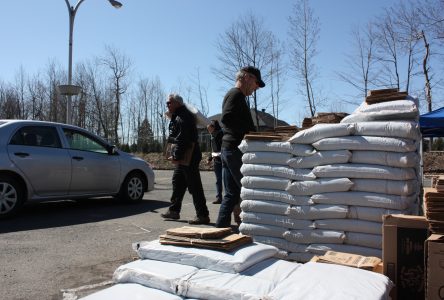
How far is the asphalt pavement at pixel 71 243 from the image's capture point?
13.3 ft

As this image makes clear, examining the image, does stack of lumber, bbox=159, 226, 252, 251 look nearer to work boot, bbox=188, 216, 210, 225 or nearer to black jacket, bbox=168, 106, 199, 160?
work boot, bbox=188, 216, 210, 225

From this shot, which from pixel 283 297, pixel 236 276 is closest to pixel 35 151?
pixel 236 276

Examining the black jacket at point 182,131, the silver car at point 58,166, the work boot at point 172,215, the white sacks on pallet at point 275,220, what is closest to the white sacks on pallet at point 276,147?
the white sacks on pallet at point 275,220

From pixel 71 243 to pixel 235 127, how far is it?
2605 millimetres

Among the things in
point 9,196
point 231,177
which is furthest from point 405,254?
point 9,196

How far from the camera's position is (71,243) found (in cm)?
568

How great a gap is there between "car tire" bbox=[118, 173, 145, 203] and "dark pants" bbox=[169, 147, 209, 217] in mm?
2123

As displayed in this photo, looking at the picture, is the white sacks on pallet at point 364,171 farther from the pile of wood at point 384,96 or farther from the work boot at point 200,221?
the work boot at point 200,221

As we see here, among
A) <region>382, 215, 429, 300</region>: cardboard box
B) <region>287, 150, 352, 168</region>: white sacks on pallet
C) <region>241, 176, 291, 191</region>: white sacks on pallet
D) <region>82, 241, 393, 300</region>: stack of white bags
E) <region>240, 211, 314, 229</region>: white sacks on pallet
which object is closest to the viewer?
<region>82, 241, 393, 300</region>: stack of white bags

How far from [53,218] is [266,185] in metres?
4.40

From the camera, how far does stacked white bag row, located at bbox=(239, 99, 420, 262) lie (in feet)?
13.0

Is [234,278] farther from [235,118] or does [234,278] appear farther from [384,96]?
[235,118]

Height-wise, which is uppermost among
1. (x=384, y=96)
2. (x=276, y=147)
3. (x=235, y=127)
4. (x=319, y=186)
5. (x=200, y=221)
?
(x=384, y=96)

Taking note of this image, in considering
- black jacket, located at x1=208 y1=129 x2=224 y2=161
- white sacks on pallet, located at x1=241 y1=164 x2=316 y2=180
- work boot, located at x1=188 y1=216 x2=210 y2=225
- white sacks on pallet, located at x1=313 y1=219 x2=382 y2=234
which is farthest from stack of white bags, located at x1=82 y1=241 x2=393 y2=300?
black jacket, located at x1=208 y1=129 x2=224 y2=161
